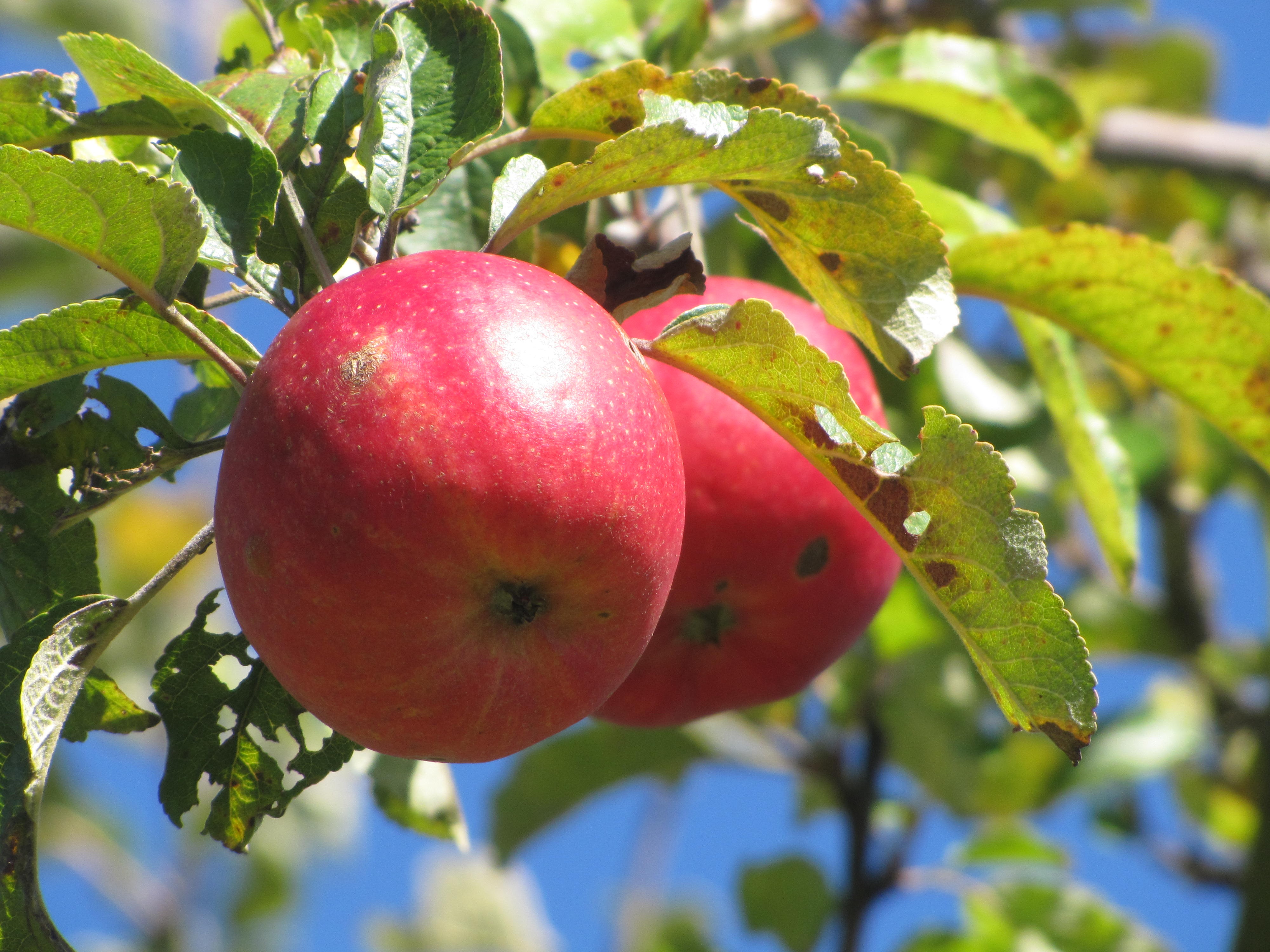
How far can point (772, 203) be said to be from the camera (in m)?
1.02

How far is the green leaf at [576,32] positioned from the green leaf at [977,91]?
1.08 feet

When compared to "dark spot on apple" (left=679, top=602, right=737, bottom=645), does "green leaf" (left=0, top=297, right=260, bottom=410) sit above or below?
above

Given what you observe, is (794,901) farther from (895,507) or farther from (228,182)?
(228,182)

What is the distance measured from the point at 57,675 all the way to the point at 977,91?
52.8 inches

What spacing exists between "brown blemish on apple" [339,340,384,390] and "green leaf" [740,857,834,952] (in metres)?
2.10

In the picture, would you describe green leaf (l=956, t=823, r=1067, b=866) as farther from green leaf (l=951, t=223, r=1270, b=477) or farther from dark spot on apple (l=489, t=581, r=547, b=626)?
dark spot on apple (l=489, t=581, r=547, b=626)

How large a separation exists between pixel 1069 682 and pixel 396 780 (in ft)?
2.79

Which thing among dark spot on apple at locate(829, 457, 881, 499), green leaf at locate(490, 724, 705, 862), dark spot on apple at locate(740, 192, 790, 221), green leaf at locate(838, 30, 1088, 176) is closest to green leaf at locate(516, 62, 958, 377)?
dark spot on apple at locate(740, 192, 790, 221)

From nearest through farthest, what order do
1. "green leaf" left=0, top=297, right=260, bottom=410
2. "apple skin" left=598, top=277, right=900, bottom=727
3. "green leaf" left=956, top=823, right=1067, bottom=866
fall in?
"green leaf" left=0, top=297, right=260, bottom=410 < "apple skin" left=598, top=277, right=900, bottom=727 < "green leaf" left=956, top=823, right=1067, bottom=866

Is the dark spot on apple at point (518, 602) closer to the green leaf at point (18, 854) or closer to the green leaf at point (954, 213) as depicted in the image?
the green leaf at point (18, 854)

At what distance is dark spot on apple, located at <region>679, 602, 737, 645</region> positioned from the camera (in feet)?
3.92

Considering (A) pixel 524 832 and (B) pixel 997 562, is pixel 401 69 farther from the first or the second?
(A) pixel 524 832

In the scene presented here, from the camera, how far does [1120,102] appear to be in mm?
3055

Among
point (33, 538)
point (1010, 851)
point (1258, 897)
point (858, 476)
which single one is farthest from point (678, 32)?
point (1010, 851)
